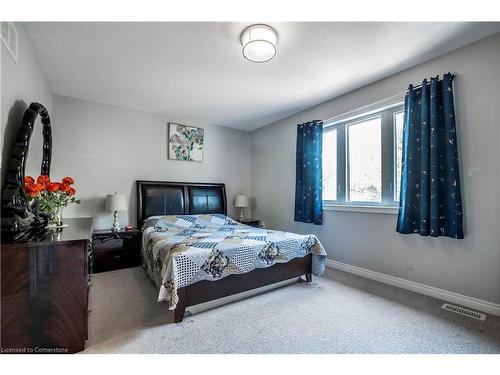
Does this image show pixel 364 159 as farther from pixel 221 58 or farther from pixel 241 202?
pixel 241 202

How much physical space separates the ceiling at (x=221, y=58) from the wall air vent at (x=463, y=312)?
93.6 inches

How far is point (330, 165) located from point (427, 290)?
189 centimetres

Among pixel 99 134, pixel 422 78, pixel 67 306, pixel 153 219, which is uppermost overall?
pixel 422 78

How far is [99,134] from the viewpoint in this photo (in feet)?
11.7

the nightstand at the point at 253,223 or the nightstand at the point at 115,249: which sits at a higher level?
the nightstand at the point at 253,223

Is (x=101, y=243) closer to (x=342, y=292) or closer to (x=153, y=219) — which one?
(x=153, y=219)

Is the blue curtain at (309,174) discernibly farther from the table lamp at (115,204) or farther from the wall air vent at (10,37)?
the wall air vent at (10,37)

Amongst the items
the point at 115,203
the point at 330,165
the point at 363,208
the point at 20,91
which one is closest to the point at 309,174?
the point at 330,165

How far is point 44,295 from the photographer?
4.62ft

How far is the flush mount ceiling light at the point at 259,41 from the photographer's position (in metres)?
1.91

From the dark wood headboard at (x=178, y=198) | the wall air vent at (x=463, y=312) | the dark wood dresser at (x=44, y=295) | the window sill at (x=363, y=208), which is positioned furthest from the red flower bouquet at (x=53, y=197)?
the wall air vent at (x=463, y=312)

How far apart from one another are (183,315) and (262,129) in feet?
12.2
